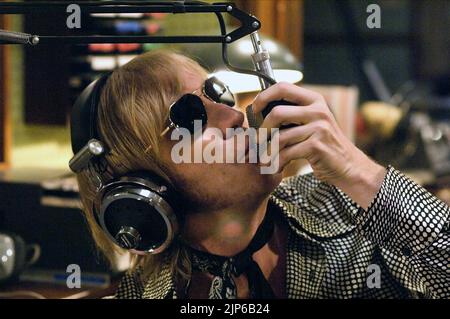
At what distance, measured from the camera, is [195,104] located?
112 centimetres

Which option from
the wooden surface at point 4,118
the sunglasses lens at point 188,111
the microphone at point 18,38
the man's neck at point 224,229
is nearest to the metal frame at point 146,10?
the microphone at point 18,38

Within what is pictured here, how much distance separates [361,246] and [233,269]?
0.24 m

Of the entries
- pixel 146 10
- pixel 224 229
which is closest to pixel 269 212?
pixel 224 229

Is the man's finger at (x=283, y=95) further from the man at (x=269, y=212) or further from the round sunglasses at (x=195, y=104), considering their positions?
the round sunglasses at (x=195, y=104)

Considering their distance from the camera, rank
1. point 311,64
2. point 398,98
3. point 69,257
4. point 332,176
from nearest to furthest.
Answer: point 332,176, point 69,257, point 398,98, point 311,64

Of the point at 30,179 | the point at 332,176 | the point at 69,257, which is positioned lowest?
the point at 69,257

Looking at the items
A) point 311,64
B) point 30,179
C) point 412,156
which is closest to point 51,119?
point 30,179

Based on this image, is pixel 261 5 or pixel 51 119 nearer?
pixel 51 119

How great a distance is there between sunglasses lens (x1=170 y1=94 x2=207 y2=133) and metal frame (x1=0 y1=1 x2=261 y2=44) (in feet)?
0.37

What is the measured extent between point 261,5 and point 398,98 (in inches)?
85.0

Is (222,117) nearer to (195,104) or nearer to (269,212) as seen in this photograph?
(195,104)

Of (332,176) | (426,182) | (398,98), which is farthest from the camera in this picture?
(398,98)
